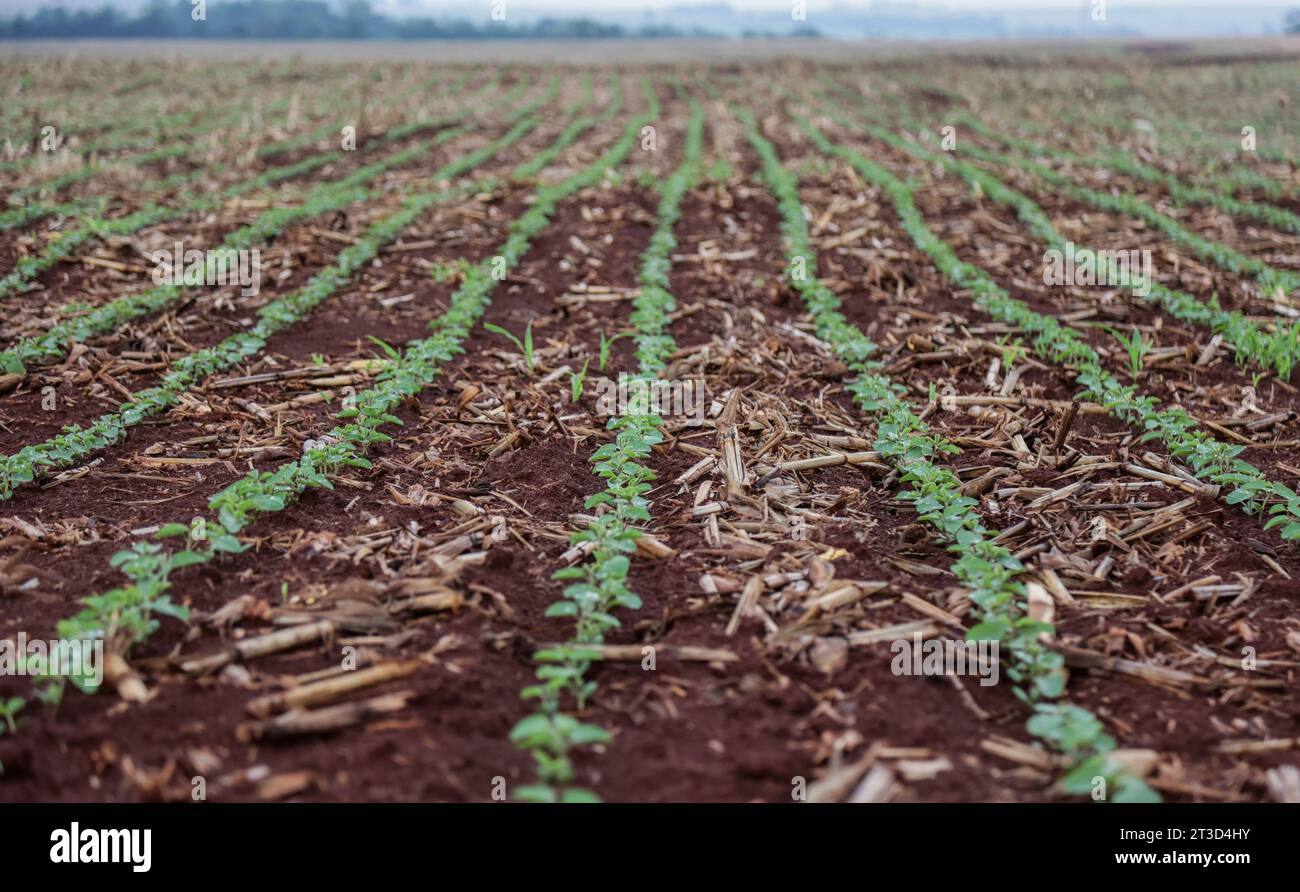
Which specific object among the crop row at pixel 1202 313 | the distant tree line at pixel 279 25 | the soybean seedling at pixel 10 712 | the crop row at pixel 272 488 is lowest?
the soybean seedling at pixel 10 712

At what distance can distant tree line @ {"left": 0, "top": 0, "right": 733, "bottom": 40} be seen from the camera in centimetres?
5662

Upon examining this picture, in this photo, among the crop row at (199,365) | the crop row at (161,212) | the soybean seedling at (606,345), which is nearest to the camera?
the crop row at (199,365)

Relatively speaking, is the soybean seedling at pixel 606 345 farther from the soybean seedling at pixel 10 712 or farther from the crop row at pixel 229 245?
the soybean seedling at pixel 10 712

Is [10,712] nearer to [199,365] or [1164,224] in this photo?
[199,365]

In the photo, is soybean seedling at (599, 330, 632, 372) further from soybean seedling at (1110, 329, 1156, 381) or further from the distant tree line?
the distant tree line

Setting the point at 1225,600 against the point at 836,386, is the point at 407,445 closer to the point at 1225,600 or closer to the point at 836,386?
the point at 836,386

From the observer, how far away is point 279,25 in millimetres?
62188

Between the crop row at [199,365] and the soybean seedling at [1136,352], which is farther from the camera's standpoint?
the soybean seedling at [1136,352]

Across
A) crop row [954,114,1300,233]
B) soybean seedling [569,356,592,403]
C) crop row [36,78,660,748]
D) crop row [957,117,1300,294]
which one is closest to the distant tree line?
crop row [954,114,1300,233]

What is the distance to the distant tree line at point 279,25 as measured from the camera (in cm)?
5662

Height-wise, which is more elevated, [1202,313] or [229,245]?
[229,245]

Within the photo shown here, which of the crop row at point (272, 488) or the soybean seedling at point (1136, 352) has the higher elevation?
the soybean seedling at point (1136, 352)

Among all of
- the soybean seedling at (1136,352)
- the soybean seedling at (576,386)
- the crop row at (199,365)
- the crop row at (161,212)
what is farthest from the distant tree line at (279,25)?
the soybean seedling at (1136,352)

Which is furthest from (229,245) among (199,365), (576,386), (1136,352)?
(1136,352)
